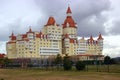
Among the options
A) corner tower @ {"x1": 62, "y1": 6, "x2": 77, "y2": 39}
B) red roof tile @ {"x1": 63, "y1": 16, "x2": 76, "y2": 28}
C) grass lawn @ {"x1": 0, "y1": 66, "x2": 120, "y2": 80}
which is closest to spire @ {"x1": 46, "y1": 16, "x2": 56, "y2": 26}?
corner tower @ {"x1": 62, "y1": 6, "x2": 77, "y2": 39}

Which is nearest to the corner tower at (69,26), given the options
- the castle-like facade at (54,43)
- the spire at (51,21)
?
the castle-like facade at (54,43)

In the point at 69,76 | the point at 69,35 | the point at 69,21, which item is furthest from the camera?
the point at 69,21

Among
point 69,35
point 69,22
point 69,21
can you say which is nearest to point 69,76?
point 69,35

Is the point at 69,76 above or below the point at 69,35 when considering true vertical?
below

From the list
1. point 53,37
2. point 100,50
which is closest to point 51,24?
point 53,37

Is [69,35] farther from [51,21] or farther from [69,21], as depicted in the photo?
[51,21]

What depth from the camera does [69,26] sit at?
164625 mm

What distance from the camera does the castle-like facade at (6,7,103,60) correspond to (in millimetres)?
149500

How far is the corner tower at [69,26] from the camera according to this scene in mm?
164500

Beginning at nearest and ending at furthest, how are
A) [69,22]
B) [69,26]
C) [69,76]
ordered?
[69,76] < [69,26] < [69,22]

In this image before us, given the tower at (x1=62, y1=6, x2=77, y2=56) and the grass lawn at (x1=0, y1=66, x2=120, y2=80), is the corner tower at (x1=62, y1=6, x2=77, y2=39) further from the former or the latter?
the grass lawn at (x1=0, y1=66, x2=120, y2=80)

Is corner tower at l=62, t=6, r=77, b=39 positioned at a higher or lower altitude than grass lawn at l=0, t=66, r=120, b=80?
higher

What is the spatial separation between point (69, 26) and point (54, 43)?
1469 centimetres

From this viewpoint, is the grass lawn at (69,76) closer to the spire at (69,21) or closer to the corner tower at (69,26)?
the corner tower at (69,26)
